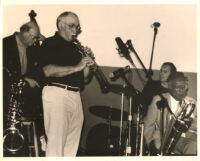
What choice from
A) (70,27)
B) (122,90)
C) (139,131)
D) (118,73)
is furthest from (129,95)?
(70,27)

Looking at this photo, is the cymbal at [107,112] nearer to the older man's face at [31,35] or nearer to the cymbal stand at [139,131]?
the cymbal stand at [139,131]

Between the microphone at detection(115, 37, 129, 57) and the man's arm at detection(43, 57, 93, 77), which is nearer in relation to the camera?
the man's arm at detection(43, 57, 93, 77)

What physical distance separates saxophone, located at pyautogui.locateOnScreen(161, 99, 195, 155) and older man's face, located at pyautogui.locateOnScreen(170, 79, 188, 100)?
0.05 metres

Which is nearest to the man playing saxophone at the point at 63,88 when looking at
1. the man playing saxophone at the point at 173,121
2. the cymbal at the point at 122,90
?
the cymbal at the point at 122,90

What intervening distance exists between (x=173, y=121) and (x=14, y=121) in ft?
4.28

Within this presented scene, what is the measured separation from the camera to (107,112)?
9.77 feet

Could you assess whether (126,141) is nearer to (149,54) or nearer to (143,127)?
(143,127)

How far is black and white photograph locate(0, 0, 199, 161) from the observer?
292 cm

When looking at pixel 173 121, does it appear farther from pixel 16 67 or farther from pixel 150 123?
pixel 16 67

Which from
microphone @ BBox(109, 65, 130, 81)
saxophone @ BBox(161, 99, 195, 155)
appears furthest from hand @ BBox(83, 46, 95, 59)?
saxophone @ BBox(161, 99, 195, 155)

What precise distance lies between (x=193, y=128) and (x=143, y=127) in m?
0.43

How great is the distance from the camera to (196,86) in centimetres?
312

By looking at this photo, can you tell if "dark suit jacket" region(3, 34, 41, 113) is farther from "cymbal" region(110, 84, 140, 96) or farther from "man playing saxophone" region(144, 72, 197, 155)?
"man playing saxophone" region(144, 72, 197, 155)

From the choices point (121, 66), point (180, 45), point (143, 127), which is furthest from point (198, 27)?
point (143, 127)
